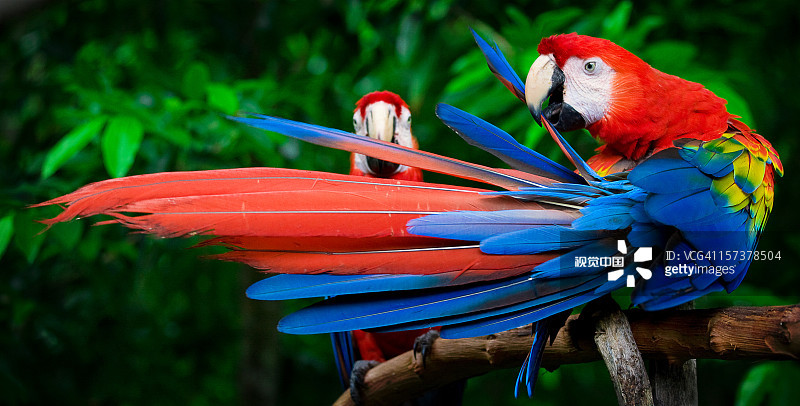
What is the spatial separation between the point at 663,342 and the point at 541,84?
414mm

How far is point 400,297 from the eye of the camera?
2.30ft

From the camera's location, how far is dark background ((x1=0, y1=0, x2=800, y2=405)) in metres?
1.51

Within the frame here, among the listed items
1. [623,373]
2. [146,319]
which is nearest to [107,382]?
[146,319]

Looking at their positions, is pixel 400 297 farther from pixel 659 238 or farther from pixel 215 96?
pixel 215 96

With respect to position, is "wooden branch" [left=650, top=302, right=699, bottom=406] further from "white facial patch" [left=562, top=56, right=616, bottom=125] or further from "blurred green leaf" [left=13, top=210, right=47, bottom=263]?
"blurred green leaf" [left=13, top=210, right=47, bottom=263]

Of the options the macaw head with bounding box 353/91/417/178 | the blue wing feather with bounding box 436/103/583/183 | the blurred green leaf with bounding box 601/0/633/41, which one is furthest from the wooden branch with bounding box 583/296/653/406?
the blurred green leaf with bounding box 601/0/633/41

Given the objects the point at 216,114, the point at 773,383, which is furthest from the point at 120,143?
the point at 773,383

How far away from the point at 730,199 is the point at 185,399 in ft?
7.54

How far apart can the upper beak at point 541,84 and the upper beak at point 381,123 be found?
58 centimetres

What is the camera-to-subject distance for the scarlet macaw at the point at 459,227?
2.15ft

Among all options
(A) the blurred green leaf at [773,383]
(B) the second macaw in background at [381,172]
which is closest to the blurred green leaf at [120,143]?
(B) the second macaw in background at [381,172]

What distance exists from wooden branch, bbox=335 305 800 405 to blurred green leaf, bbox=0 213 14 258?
36.4 inches

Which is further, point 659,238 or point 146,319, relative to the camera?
point 146,319

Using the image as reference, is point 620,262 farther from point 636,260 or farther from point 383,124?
point 383,124
